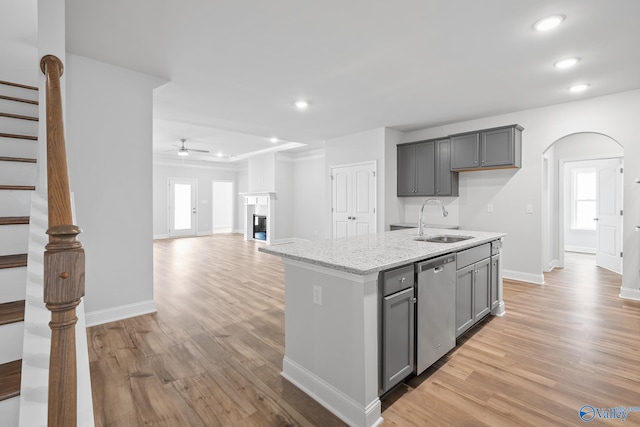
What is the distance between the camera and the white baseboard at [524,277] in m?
4.56

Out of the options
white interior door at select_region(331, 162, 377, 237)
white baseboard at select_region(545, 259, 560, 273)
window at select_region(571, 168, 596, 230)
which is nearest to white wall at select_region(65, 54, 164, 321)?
white interior door at select_region(331, 162, 377, 237)

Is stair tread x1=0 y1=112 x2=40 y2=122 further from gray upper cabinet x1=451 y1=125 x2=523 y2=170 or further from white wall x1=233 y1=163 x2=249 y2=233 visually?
white wall x1=233 y1=163 x2=249 y2=233

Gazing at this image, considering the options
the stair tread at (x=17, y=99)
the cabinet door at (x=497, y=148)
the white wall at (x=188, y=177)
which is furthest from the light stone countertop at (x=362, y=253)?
the white wall at (x=188, y=177)

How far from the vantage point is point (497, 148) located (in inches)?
184

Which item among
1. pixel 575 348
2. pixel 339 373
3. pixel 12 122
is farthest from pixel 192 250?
pixel 575 348

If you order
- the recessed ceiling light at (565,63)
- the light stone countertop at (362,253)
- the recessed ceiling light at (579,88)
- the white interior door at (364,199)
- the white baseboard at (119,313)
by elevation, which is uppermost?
the recessed ceiling light at (579,88)

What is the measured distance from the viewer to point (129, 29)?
2.50 meters

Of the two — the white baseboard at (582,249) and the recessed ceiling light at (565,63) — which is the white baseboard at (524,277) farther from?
the white baseboard at (582,249)

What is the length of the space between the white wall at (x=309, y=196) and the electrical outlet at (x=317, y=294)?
6.33 metres

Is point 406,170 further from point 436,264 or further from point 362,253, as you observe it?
point 362,253

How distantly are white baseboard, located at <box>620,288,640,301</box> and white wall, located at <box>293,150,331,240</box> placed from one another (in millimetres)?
5828

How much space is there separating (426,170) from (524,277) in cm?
235

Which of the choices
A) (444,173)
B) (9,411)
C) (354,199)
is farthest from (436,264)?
(354,199)

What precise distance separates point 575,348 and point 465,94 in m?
3.12
